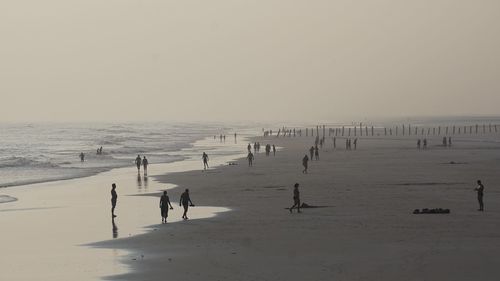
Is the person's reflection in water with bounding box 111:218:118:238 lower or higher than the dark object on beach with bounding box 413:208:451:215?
lower

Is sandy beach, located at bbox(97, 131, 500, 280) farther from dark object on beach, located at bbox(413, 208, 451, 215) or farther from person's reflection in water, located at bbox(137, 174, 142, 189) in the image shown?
person's reflection in water, located at bbox(137, 174, 142, 189)

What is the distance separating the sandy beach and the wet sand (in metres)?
0.90

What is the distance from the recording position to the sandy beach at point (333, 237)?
17562 millimetres

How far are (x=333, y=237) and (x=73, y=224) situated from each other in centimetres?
1044

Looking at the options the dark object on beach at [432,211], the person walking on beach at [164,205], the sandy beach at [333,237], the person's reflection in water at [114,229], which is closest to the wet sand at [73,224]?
the person's reflection in water at [114,229]

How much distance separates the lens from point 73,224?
88.2 ft

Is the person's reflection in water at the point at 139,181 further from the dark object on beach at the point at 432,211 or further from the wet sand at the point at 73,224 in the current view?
the dark object on beach at the point at 432,211

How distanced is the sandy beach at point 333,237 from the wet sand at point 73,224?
90cm

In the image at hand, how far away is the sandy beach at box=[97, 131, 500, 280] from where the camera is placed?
57.6 ft

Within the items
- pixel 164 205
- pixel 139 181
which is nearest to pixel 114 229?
pixel 164 205

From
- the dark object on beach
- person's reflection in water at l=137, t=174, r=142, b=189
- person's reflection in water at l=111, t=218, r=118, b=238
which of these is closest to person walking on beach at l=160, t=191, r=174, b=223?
person's reflection in water at l=111, t=218, r=118, b=238

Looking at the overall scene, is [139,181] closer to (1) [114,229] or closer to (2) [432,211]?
(1) [114,229]

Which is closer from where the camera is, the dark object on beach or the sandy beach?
the sandy beach

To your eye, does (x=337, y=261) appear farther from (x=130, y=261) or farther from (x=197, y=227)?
(x=197, y=227)
